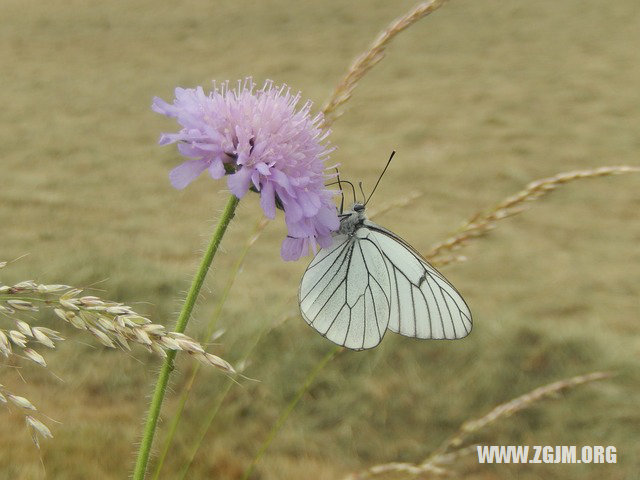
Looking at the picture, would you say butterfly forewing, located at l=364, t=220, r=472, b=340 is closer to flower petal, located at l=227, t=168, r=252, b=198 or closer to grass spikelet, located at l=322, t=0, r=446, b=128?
grass spikelet, located at l=322, t=0, r=446, b=128

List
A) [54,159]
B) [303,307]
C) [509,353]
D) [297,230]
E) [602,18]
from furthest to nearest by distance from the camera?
[602,18] → [54,159] → [509,353] → [303,307] → [297,230]

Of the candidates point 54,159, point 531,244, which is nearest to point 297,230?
point 531,244

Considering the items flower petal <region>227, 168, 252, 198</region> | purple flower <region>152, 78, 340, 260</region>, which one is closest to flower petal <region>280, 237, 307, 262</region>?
purple flower <region>152, 78, 340, 260</region>

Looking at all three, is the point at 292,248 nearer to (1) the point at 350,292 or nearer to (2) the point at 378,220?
(1) the point at 350,292

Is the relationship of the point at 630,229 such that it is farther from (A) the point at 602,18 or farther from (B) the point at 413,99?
(A) the point at 602,18

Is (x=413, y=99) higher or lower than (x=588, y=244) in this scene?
higher

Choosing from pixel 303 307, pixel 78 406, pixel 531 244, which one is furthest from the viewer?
pixel 531 244

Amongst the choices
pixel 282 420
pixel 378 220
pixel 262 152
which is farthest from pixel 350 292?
pixel 378 220
